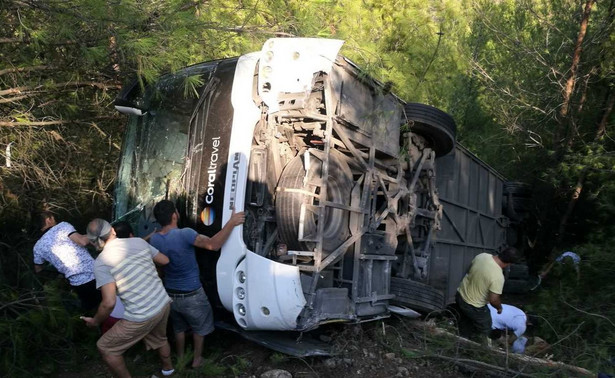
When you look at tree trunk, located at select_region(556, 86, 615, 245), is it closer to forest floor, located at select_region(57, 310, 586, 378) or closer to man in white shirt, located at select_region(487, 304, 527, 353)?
man in white shirt, located at select_region(487, 304, 527, 353)

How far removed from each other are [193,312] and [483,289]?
2961mm

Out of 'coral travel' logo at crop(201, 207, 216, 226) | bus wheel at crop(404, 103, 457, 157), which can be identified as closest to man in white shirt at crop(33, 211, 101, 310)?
'coral travel' logo at crop(201, 207, 216, 226)

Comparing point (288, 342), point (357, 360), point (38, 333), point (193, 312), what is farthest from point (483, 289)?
point (38, 333)

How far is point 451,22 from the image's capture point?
11.2 m

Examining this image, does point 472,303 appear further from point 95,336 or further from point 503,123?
point 503,123

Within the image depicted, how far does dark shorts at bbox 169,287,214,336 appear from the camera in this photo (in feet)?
13.6

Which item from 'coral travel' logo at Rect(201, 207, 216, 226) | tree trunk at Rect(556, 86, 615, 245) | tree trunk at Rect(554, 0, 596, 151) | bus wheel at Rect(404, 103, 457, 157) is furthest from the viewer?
tree trunk at Rect(556, 86, 615, 245)

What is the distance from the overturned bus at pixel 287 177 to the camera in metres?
4.03

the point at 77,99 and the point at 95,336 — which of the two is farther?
the point at 77,99

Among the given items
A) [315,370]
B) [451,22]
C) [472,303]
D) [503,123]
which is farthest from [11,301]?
[451,22]

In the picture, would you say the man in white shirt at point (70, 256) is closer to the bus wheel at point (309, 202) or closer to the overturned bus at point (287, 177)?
the overturned bus at point (287, 177)

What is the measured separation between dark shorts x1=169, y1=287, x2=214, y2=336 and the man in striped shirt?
0.37m

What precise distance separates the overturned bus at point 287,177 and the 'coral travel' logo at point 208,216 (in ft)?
0.04

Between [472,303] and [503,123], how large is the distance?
5712mm
